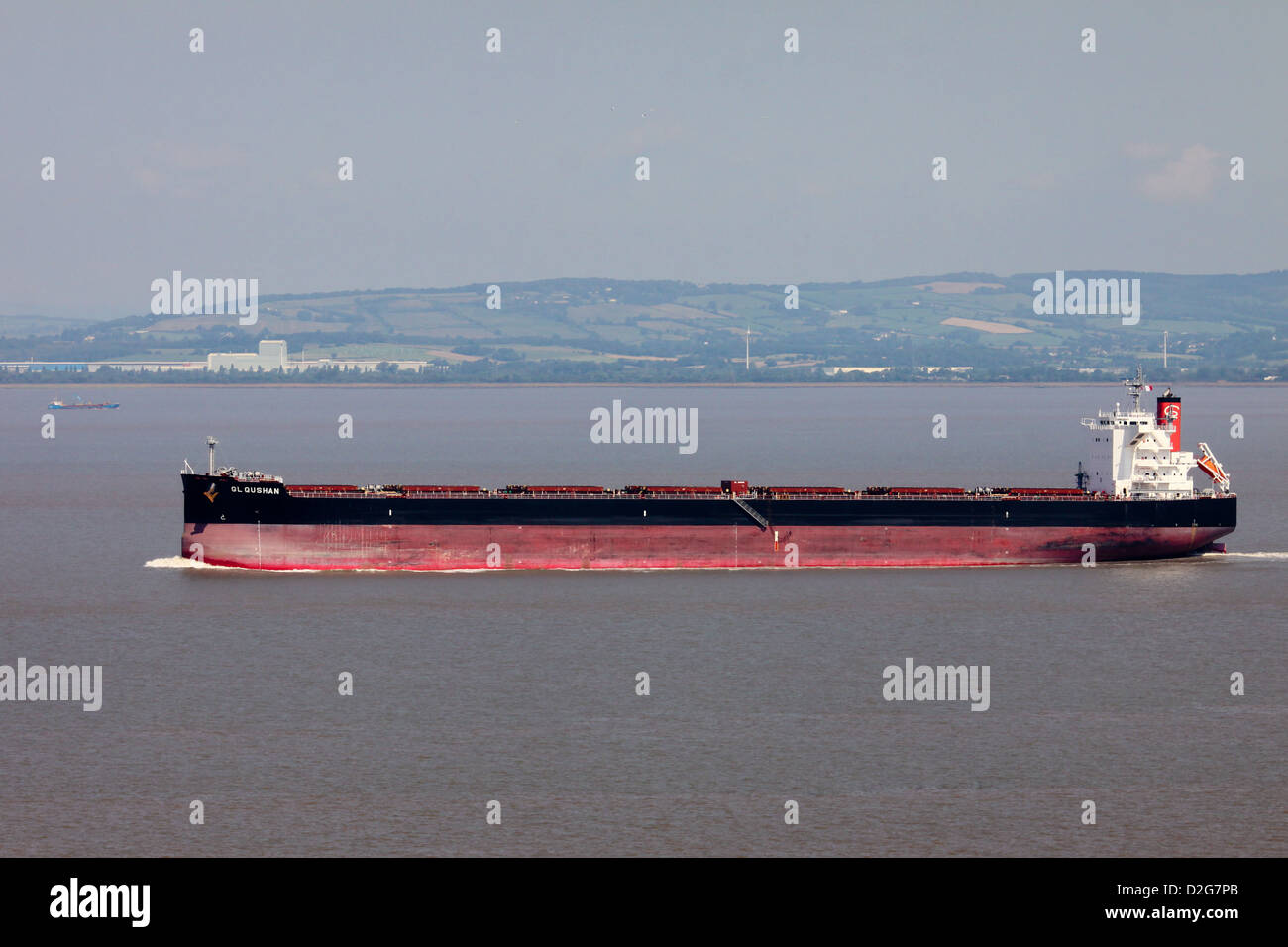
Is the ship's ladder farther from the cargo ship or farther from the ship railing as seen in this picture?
the ship railing

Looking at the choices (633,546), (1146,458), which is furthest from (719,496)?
(1146,458)

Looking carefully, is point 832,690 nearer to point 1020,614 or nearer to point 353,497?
point 1020,614

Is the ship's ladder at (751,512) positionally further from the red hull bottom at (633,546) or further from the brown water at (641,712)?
the brown water at (641,712)

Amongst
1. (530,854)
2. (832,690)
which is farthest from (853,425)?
(530,854)

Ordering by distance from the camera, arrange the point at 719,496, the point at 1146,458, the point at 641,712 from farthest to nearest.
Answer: the point at 1146,458
the point at 719,496
the point at 641,712

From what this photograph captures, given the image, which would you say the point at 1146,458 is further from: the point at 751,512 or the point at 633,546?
the point at 633,546

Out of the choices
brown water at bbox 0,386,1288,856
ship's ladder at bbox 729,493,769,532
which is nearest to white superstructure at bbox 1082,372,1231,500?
brown water at bbox 0,386,1288,856
